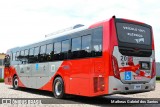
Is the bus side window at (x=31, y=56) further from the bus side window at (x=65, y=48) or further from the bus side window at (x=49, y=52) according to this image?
the bus side window at (x=65, y=48)

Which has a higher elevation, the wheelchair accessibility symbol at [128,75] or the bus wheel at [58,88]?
the wheelchair accessibility symbol at [128,75]

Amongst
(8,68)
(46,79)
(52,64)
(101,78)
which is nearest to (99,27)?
(101,78)

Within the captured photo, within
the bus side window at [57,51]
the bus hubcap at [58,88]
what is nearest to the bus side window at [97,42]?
the bus side window at [57,51]

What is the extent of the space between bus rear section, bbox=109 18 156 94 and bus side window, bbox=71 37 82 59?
2115 mm

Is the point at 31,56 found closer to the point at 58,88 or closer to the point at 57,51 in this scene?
the point at 57,51

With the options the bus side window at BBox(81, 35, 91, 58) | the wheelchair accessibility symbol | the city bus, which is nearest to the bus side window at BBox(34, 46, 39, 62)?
the city bus

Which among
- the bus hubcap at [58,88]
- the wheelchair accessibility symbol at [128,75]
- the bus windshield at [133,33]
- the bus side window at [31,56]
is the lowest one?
the bus hubcap at [58,88]

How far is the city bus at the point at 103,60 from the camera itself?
10.3 m

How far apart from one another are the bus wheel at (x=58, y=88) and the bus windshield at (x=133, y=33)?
4085 millimetres

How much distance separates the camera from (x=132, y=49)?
10945mm

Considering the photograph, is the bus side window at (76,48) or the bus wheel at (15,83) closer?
the bus side window at (76,48)

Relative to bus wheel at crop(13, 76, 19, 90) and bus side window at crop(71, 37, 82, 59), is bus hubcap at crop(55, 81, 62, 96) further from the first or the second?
bus wheel at crop(13, 76, 19, 90)

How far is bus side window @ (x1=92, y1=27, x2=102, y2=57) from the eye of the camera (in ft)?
35.1

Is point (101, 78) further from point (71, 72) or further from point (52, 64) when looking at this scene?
point (52, 64)
